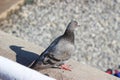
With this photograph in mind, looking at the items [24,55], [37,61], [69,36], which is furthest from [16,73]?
[69,36]

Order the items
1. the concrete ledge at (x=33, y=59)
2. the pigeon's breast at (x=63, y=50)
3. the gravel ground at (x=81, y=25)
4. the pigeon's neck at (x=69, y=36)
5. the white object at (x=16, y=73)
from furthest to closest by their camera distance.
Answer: the gravel ground at (x=81, y=25)
the pigeon's neck at (x=69, y=36)
the pigeon's breast at (x=63, y=50)
the concrete ledge at (x=33, y=59)
the white object at (x=16, y=73)

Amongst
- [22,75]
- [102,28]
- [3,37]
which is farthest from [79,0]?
[22,75]

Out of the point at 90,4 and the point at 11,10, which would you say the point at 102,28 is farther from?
the point at 11,10

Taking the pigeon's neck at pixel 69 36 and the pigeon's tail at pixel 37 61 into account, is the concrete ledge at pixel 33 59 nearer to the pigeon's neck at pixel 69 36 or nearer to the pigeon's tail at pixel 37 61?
the pigeon's tail at pixel 37 61

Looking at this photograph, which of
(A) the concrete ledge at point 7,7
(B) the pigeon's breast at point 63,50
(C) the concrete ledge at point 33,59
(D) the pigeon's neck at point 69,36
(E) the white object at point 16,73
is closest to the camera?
(E) the white object at point 16,73

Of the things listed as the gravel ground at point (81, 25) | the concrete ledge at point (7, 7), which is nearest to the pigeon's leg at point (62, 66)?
the gravel ground at point (81, 25)

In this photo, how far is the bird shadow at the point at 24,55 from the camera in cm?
420

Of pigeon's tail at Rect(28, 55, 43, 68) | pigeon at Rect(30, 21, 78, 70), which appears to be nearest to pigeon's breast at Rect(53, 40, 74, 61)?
pigeon at Rect(30, 21, 78, 70)

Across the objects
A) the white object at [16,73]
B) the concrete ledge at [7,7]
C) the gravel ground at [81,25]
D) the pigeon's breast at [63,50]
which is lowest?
the gravel ground at [81,25]

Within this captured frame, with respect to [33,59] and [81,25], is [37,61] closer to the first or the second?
[33,59]

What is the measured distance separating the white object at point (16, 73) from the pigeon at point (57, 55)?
125 cm

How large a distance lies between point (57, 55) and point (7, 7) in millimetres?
3295

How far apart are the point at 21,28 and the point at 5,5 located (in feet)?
1.48

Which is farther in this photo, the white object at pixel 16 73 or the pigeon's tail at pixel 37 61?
the pigeon's tail at pixel 37 61
